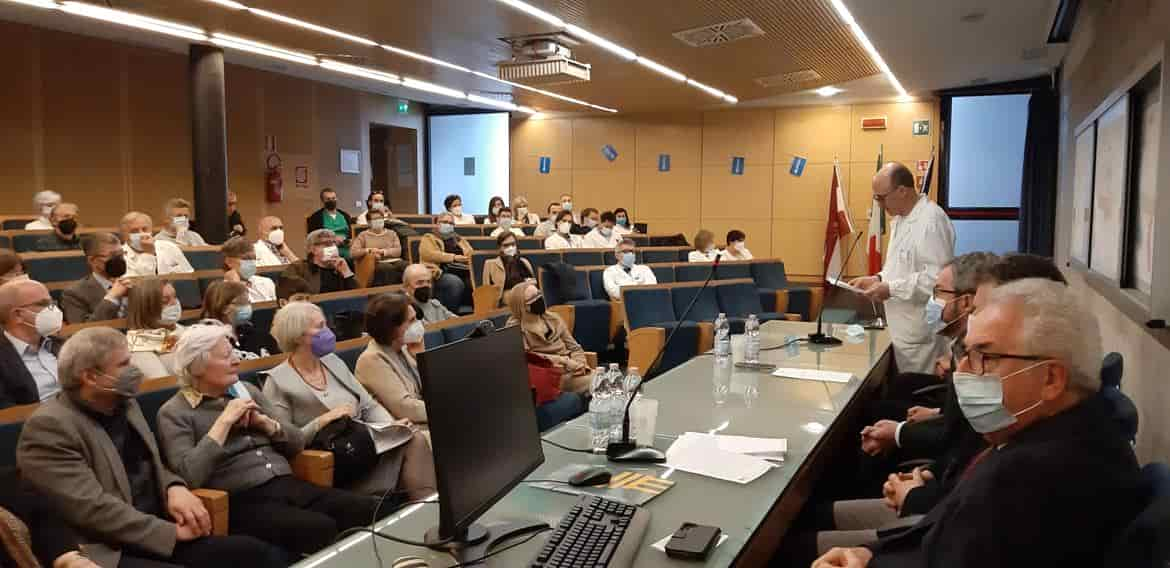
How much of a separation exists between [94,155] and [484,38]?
237 inches

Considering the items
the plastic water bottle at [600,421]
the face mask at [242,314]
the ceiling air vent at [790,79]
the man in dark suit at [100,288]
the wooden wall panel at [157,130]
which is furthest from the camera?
the wooden wall panel at [157,130]

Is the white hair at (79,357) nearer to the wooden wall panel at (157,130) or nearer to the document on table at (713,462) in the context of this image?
the document on table at (713,462)

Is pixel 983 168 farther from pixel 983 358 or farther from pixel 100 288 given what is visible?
pixel 983 358

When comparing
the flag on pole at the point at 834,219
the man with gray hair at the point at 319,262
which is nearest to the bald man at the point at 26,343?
the man with gray hair at the point at 319,262

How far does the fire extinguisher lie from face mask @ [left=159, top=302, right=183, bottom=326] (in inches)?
355

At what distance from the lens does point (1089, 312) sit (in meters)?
1.61

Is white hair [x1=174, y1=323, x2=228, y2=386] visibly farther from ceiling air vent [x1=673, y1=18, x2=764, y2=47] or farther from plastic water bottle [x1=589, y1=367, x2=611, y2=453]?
ceiling air vent [x1=673, y1=18, x2=764, y2=47]

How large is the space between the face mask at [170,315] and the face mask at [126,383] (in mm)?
1550

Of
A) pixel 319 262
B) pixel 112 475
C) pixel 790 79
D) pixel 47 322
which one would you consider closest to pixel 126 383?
pixel 112 475

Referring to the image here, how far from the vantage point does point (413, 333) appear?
359 centimetres

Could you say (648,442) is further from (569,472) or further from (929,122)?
(929,122)

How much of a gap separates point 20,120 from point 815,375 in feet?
33.2

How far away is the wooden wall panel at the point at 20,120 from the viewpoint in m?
9.46

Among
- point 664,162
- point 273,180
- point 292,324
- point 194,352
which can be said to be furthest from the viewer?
point 664,162
